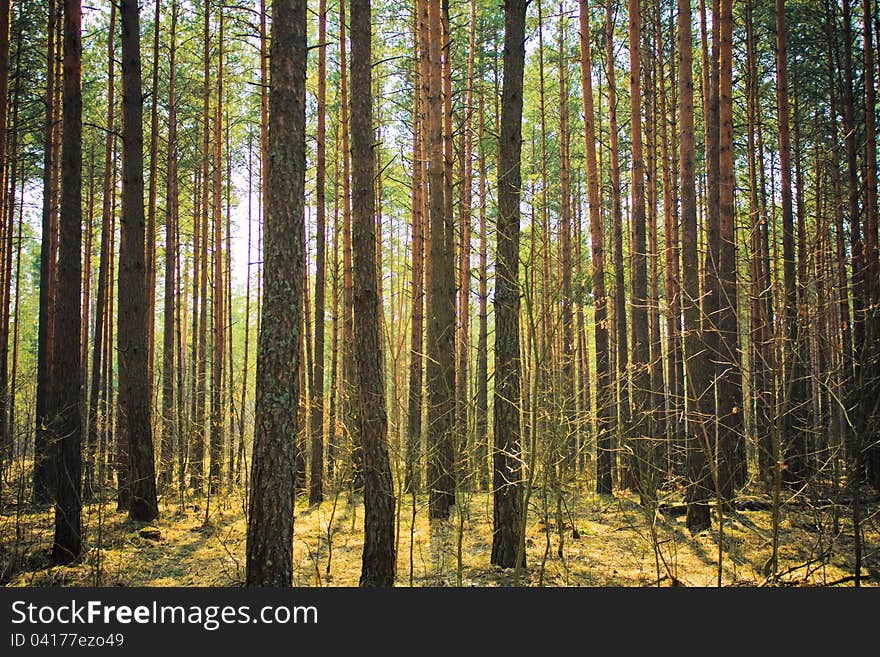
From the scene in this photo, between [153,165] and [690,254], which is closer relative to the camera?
[690,254]

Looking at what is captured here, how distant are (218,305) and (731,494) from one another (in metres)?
11.1

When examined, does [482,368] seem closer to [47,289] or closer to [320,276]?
[320,276]

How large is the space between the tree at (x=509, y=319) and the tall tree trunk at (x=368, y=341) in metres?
A: 1.13

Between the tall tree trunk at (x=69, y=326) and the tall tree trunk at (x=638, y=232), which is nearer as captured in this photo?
the tall tree trunk at (x=69, y=326)

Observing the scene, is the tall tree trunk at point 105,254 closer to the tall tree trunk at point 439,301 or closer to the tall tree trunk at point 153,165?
the tall tree trunk at point 153,165

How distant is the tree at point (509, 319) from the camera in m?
5.95

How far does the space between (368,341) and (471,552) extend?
3215 mm

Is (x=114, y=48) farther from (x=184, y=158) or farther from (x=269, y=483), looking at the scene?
(x=269, y=483)

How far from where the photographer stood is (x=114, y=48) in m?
12.5

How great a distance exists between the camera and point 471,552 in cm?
724

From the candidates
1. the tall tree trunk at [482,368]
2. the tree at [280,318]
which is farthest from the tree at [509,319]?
the tree at [280,318]

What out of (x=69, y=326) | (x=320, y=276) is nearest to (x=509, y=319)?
(x=69, y=326)

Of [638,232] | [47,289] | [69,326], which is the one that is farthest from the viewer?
[638,232]

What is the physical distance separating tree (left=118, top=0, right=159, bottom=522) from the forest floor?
721 millimetres
